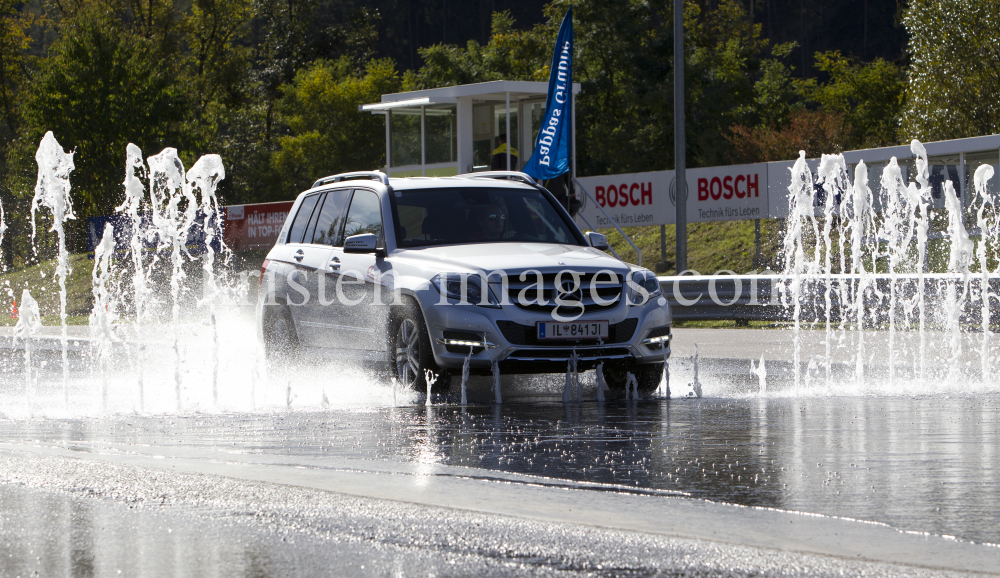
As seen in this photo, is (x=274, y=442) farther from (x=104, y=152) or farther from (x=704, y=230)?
(x=104, y=152)

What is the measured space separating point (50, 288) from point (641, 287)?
37106 mm

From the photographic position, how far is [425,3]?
348 feet

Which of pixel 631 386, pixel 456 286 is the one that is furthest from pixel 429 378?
pixel 631 386

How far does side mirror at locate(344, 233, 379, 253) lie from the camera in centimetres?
1027

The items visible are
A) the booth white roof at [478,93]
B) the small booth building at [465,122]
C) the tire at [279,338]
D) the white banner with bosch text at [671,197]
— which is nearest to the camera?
the tire at [279,338]

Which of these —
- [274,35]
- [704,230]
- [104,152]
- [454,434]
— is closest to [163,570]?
[454,434]

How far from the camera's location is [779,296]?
18172mm

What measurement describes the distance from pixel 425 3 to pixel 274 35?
27.8m

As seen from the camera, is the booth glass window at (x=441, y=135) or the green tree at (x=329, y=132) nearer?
the booth glass window at (x=441, y=135)

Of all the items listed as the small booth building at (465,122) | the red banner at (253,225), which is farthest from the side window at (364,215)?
the red banner at (253,225)

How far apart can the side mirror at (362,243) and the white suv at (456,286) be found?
0.04 ft

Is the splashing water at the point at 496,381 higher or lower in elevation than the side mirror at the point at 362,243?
lower

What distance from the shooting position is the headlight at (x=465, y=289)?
30.8 feet

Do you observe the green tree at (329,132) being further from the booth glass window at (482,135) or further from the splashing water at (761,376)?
the splashing water at (761,376)
